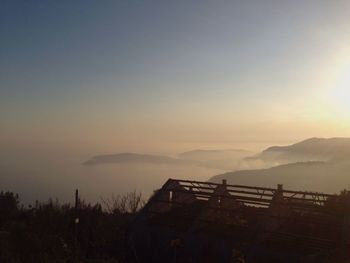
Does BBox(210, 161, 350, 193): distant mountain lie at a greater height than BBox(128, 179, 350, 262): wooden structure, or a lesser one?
greater

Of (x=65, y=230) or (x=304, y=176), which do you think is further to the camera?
(x=304, y=176)

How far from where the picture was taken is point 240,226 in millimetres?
20453

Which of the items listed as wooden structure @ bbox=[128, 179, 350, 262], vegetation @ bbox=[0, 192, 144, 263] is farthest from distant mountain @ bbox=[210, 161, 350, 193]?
wooden structure @ bbox=[128, 179, 350, 262]

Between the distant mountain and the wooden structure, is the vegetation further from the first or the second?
the distant mountain

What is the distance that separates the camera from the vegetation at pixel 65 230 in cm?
1470

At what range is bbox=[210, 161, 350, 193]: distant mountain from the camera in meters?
113

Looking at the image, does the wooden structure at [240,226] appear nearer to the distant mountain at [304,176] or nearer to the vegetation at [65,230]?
the vegetation at [65,230]

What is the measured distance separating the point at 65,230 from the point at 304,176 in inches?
4574

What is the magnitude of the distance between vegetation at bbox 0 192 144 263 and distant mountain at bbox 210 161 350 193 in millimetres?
82951

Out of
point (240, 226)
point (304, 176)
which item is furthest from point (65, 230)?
point (304, 176)

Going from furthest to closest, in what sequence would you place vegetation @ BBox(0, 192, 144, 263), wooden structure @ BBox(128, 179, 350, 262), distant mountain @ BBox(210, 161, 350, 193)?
1. distant mountain @ BBox(210, 161, 350, 193)
2. wooden structure @ BBox(128, 179, 350, 262)
3. vegetation @ BBox(0, 192, 144, 263)

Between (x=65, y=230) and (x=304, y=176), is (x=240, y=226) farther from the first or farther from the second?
(x=304, y=176)

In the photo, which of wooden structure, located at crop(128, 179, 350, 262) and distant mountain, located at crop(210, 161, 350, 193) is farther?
distant mountain, located at crop(210, 161, 350, 193)

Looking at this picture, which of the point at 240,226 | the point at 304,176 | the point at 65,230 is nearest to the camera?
the point at 240,226
